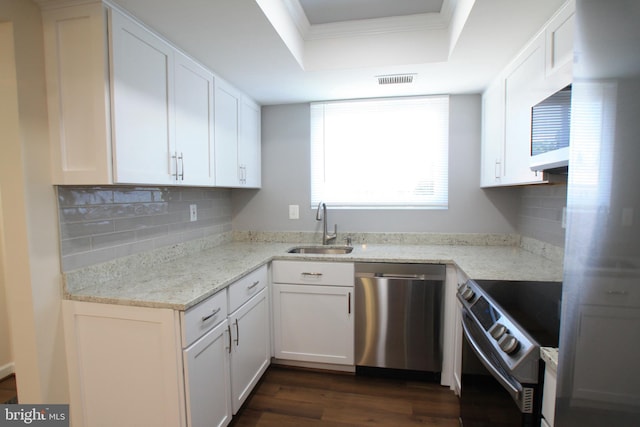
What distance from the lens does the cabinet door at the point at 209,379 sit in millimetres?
1351

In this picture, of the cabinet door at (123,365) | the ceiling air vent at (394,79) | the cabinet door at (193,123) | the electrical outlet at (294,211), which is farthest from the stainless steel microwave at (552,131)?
the electrical outlet at (294,211)

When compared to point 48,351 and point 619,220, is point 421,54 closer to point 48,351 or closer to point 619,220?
point 619,220

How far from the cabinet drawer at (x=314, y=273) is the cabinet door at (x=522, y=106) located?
3.94ft

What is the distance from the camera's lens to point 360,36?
2051 millimetres

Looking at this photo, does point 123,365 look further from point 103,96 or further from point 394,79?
point 394,79

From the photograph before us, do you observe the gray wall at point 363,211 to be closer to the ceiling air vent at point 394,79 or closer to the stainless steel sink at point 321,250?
the stainless steel sink at point 321,250

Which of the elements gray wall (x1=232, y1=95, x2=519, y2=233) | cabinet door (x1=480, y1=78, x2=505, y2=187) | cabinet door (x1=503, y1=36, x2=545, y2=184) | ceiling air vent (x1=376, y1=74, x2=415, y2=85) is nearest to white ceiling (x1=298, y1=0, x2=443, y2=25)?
ceiling air vent (x1=376, y1=74, x2=415, y2=85)

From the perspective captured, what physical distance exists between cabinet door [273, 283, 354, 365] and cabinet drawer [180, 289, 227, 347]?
0.73 meters

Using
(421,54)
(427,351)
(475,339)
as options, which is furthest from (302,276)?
(421,54)

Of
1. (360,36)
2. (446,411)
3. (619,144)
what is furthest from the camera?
(360,36)

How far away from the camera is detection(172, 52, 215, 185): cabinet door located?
5.71ft

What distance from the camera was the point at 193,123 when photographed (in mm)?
1867

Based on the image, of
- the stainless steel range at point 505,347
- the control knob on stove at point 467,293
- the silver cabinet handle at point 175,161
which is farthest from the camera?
the silver cabinet handle at point 175,161

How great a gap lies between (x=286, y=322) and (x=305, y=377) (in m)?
0.42
